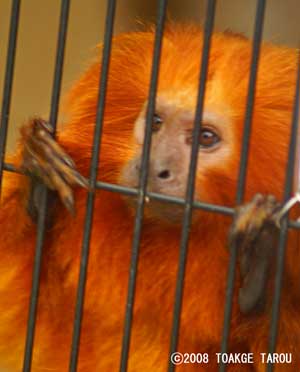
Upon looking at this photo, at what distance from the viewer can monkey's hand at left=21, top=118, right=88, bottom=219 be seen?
2.10 metres

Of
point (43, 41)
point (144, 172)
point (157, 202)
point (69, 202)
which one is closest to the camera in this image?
point (144, 172)

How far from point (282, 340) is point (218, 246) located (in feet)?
0.84

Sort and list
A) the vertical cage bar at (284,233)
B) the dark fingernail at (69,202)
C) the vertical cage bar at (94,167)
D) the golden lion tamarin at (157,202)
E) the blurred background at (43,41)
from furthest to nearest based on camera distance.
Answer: the blurred background at (43,41) < the golden lion tamarin at (157,202) < the dark fingernail at (69,202) < the vertical cage bar at (94,167) < the vertical cage bar at (284,233)

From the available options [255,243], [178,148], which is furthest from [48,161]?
[255,243]

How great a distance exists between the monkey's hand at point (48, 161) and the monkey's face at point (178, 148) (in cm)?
18

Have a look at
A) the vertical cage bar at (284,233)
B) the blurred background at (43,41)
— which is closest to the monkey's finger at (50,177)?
the vertical cage bar at (284,233)

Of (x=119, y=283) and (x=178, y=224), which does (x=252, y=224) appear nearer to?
(x=178, y=224)

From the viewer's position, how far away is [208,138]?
233 cm

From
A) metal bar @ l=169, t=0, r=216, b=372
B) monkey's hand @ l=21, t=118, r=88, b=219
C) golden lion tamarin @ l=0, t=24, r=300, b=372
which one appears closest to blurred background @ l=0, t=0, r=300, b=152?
golden lion tamarin @ l=0, t=24, r=300, b=372

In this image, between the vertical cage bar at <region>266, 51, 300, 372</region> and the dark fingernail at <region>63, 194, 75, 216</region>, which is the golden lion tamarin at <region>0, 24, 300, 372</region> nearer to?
the dark fingernail at <region>63, 194, 75, 216</region>

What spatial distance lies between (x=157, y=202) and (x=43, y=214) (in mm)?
279

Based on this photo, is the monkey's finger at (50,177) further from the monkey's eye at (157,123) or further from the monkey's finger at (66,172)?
the monkey's eye at (157,123)

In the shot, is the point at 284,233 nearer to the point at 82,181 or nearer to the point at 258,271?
the point at 258,271

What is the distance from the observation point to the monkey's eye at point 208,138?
232 centimetres
